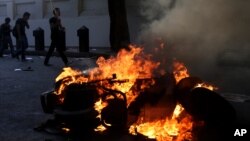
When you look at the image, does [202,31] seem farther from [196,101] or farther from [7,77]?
[7,77]

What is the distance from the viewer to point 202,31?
30.9 ft

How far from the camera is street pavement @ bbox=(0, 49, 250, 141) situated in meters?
5.93

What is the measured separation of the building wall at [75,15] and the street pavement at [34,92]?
7.02 m

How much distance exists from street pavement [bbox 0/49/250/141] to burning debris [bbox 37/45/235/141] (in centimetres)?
47

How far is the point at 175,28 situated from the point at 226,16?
137cm

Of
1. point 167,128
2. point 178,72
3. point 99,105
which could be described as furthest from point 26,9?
point 167,128

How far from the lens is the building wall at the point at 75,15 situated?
21.1 m

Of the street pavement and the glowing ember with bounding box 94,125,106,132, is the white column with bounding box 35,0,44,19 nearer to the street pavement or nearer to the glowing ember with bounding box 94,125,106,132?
the street pavement

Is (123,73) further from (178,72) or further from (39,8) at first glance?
(39,8)

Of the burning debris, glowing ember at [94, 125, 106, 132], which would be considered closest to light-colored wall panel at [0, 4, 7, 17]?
the burning debris

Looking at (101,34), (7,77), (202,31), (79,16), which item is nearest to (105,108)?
(202,31)

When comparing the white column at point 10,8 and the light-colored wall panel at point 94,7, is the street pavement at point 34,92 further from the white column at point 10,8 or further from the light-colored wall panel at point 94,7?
the white column at point 10,8

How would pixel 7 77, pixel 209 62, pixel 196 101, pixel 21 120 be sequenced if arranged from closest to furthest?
1. pixel 196 101
2. pixel 21 120
3. pixel 209 62
4. pixel 7 77

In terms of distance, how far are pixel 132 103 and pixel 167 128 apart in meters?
0.60
